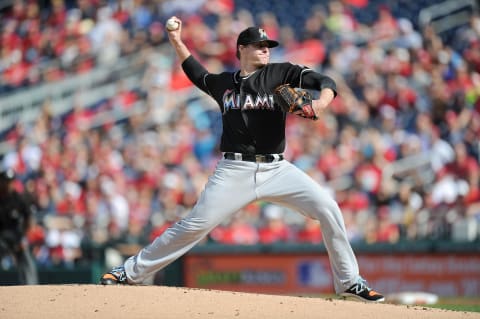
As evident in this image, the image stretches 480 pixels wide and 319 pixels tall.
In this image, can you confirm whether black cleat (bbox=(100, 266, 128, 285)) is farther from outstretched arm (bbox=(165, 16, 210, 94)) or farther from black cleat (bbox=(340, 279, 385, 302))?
black cleat (bbox=(340, 279, 385, 302))

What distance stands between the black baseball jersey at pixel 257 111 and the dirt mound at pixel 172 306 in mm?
1006

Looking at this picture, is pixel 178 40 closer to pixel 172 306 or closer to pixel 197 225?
pixel 197 225

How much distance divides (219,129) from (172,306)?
9417mm

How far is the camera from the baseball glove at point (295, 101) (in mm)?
6176

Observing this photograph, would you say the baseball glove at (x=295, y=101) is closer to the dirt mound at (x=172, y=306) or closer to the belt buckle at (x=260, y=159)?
the belt buckle at (x=260, y=159)

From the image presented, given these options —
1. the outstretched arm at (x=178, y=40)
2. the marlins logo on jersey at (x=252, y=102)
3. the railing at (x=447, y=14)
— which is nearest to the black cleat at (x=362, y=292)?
the marlins logo on jersey at (x=252, y=102)

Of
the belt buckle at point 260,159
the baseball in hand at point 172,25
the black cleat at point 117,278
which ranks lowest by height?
the black cleat at point 117,278

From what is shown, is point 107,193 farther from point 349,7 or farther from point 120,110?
point 349,7

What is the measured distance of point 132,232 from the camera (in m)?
12.5

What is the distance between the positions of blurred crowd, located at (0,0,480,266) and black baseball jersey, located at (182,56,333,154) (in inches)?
200

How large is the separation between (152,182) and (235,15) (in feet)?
15.0

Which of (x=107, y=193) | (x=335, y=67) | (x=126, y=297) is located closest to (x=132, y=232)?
(x=107, y=193)

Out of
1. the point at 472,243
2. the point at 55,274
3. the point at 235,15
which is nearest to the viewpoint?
the point at 55,274

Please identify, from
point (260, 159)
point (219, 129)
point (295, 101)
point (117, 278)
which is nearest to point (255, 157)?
point (260, 159)
